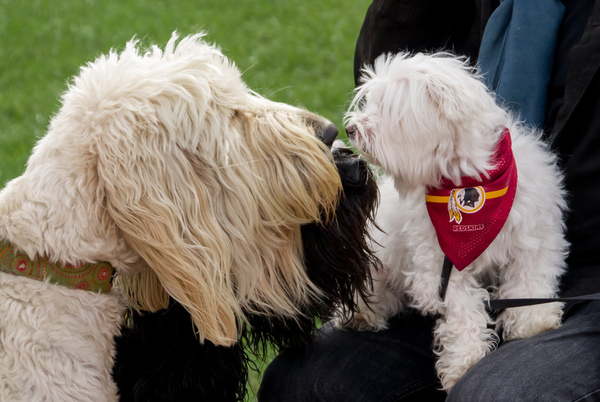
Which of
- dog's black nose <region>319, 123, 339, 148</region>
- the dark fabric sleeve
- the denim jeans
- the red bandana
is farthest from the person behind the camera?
the dark fabric sleeve

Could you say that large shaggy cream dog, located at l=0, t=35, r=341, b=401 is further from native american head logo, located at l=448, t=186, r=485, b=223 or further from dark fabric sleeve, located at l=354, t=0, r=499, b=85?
dark fabric sleeve, located at l=354, t=0, r=499, b=85

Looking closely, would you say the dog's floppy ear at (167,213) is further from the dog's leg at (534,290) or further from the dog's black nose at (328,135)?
the dog's leg at (534,290)

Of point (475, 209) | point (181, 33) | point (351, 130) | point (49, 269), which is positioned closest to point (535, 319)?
point (475, 209)

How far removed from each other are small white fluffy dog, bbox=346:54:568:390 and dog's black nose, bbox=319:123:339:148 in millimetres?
176

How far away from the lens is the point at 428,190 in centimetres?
231

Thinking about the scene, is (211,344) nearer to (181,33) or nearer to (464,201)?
(464,201)

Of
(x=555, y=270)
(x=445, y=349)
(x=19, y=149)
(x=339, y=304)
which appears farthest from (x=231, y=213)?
Result: (x=19, y=149)

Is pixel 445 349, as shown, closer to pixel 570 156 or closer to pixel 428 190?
pixel 428 190

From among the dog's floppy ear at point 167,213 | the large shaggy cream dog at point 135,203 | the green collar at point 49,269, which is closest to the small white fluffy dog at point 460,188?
the large shaggy cream dog at point 135,203

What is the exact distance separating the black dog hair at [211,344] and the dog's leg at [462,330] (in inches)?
12.1

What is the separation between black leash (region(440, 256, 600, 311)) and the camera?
6.50 ft

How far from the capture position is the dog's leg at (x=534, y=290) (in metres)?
2.20

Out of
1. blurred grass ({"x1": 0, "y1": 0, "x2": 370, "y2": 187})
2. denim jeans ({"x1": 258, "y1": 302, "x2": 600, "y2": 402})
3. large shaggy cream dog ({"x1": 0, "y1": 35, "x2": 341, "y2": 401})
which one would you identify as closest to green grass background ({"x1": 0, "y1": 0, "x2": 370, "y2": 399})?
blurred grass ({"x1": 0, "y1": 0, "x2": 370, "y2": 187})

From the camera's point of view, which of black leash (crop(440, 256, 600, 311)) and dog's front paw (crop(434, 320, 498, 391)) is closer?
black leash (crop(440, 256, 600, 311))
